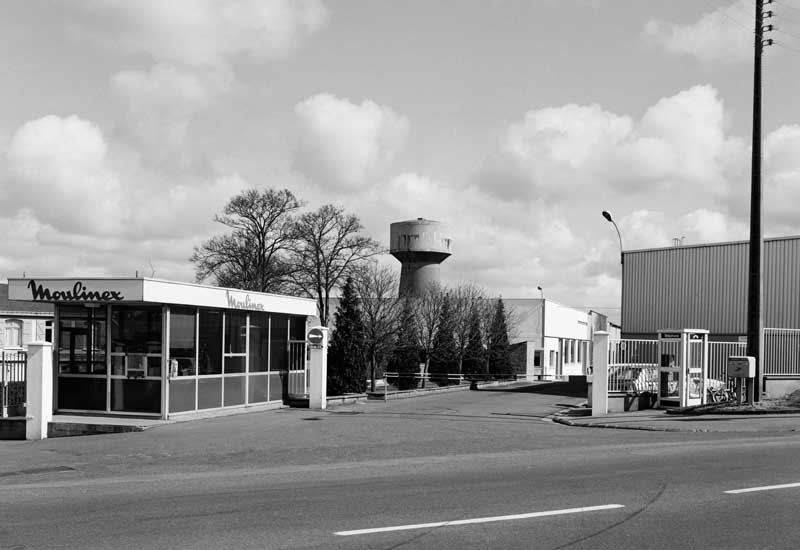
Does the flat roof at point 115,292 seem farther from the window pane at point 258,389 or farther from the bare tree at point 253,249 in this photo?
the bare tree at point 253,249

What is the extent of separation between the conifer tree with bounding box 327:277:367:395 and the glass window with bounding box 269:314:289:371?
879 centimetres

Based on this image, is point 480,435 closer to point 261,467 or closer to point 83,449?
point 261,467

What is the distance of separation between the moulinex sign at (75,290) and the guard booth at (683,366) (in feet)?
48.0

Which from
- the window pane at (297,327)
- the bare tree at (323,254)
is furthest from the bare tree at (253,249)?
the window pane at (297,327)

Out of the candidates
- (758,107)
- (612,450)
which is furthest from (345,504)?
(758,107)

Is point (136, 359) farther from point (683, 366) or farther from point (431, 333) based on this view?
point (431, 333)

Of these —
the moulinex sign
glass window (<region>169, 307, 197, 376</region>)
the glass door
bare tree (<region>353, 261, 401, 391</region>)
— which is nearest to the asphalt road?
the glass door

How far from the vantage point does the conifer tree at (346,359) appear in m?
36.2

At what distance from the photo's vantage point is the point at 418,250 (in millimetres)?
69750

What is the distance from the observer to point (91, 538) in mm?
8297

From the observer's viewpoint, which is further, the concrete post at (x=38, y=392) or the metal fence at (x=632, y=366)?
the metal fence at (x=632, y=366)

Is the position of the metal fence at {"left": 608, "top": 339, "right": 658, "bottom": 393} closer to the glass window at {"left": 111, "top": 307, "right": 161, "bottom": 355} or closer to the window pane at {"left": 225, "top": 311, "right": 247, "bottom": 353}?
the window pane at {"left": 225, "top": 311, "right": 247, "bottom": 353}

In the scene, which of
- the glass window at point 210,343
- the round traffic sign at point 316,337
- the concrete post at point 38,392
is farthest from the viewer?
the round traffic sign at point 316,337

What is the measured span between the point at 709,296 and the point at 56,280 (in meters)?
32.2
